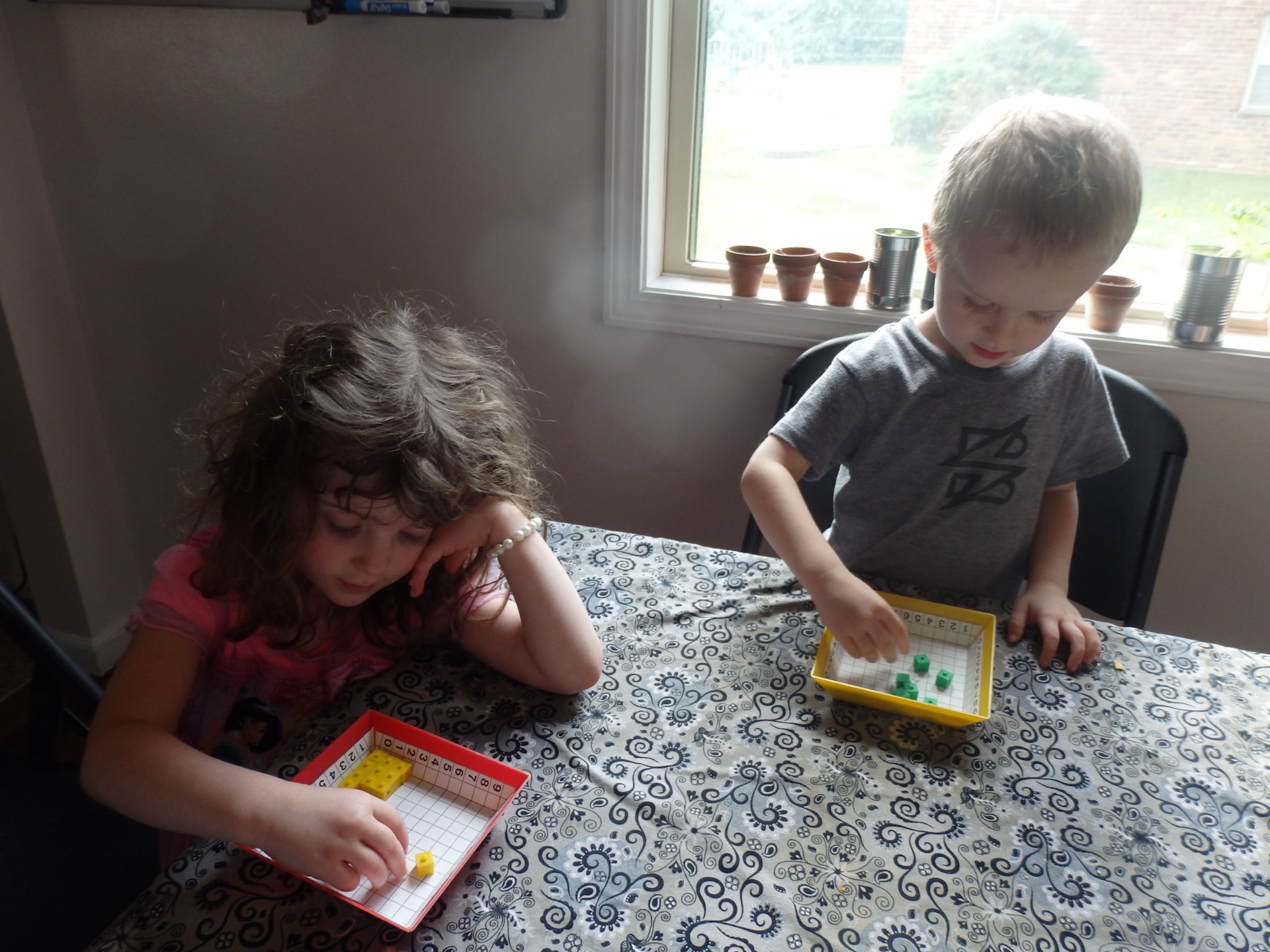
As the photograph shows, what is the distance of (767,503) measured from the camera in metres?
0.97

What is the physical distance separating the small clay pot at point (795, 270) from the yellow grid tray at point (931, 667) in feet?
2.11

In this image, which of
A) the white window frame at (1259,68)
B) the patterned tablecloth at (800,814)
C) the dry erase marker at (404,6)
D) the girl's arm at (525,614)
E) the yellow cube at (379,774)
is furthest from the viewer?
the dry erase marker at (404,6)

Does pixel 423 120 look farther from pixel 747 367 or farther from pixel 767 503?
pixel 767 503

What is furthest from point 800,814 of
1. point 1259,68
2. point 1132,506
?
point 1259,68

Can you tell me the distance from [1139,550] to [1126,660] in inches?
14.3

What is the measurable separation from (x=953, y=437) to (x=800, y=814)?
55 centimetres

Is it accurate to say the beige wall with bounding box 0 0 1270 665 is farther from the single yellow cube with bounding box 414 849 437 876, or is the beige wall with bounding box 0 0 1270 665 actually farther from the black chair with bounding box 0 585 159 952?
the single yellow cube with bounding box 414 849 437 876

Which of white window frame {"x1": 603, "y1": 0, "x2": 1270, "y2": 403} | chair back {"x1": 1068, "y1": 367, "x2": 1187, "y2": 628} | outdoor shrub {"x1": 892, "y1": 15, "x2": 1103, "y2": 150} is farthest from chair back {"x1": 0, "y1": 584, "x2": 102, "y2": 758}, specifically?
outdoor shrub {"x1": 892, "y1": 15, "x2": 1103, "y2": 150}

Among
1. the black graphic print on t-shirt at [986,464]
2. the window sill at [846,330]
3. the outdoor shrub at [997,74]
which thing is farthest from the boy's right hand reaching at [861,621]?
the outdoor shrub at [997,74]

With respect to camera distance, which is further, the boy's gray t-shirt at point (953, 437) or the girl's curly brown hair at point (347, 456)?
the boy's gray t-shirt at point (953, 437)

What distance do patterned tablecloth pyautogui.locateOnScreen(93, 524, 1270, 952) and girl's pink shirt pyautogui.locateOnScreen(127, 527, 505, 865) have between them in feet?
0.27

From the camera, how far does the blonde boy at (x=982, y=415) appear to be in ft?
2.89

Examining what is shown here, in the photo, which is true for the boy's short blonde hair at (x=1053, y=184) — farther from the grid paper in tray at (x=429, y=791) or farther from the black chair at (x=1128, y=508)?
the grid paper in tray at (x=429, y=791)

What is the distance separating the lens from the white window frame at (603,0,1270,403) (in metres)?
1.28
